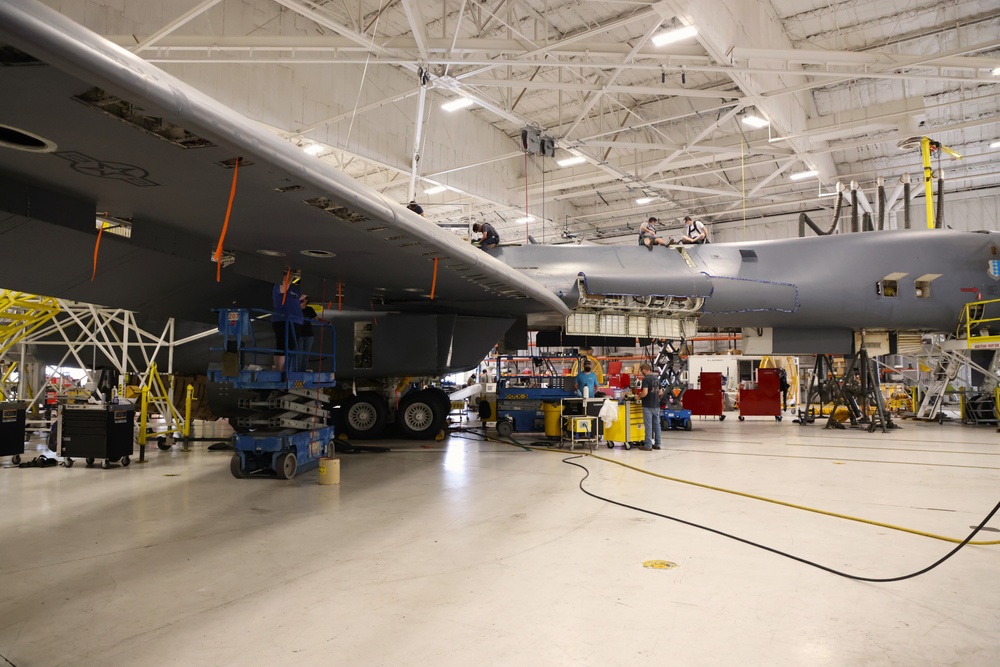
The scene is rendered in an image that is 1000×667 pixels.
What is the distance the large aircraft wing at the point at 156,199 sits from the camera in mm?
2783

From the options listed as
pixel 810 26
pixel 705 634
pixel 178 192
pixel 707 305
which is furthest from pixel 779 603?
pixel 810 26

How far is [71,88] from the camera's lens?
113 inches

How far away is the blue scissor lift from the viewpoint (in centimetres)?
760

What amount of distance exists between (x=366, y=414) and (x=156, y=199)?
8.04 m

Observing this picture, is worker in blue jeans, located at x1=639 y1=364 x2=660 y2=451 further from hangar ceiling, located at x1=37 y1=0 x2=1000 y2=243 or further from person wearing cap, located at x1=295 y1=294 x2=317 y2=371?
hangar ceiling, located at x1=37 y1=0 x2=1000 y2=243

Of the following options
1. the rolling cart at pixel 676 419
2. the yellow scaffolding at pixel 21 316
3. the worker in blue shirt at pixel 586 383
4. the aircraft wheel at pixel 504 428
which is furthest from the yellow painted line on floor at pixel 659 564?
the rolling cart at pixel 676 419

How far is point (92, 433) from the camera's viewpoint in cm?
895

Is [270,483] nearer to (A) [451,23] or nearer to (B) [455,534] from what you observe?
(B) [455,534]

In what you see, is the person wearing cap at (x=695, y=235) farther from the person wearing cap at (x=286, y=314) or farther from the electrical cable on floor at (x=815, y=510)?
the person wearing cap at (x=286, y=314)

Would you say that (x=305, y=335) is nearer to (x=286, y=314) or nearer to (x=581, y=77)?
(x=286, y=314)

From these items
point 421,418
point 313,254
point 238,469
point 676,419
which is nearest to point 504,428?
point 421,418

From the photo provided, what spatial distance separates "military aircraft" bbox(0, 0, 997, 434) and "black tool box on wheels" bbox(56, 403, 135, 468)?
1.94 m

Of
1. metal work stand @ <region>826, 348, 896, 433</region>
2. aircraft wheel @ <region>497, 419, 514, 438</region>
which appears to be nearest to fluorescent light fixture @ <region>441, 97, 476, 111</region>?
aircraft wheel @ <region>497, 419, 514, 438</region>

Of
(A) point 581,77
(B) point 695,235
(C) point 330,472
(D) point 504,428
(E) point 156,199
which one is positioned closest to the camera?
(E) point 156,199
